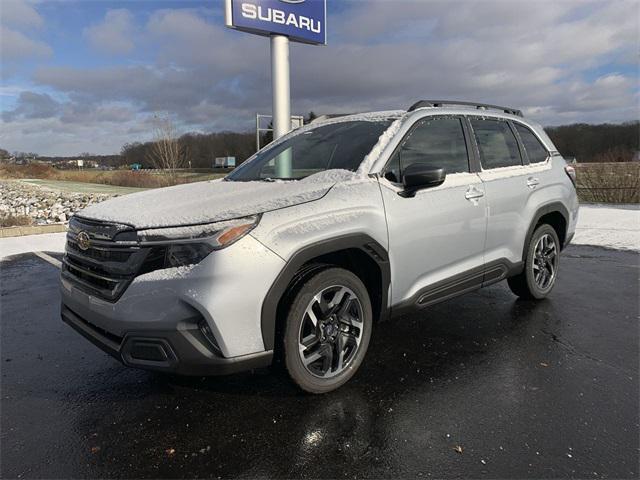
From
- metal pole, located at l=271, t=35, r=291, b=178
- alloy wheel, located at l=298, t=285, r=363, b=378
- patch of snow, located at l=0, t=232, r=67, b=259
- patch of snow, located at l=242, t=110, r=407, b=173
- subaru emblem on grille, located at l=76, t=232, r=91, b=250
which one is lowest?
patch of snow, located at l=0, t=232, r=67, b=259

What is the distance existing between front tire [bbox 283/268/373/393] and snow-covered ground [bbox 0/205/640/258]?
700cm

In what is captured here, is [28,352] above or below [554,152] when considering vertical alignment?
below

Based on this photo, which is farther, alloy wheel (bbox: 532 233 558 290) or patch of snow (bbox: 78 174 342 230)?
alloy wheel (bbox: 532 233 558 290)

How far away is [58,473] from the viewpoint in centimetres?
231

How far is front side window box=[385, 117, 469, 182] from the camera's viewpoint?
3389 mm

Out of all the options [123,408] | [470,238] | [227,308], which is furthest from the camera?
[470,238]

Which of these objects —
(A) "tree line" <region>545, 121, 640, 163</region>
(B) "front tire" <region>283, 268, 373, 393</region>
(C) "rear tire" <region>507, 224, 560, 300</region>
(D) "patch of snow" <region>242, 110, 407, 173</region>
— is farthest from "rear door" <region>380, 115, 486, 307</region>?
(A) "tree line" <region>545, 121, 640, 163</region>

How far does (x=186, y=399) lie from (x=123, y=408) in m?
0.39

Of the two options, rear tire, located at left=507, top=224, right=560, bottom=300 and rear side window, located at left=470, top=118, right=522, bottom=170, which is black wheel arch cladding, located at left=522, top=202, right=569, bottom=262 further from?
rear side window, located at left=470, top=118, right=522, bottom=170

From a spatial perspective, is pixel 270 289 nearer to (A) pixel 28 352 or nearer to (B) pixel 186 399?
(B) pixel 186 399

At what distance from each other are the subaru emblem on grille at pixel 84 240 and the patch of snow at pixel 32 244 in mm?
5659

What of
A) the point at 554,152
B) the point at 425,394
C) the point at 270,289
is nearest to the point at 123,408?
the point at 270,289

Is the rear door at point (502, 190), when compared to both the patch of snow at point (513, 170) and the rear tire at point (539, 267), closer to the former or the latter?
the patch of snow at point (513, 170)

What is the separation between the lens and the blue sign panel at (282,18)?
30.1 feet
